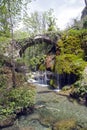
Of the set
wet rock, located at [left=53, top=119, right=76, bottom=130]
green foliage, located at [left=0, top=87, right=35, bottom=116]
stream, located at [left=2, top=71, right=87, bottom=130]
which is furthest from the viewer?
green foliage, located at [left=0, top=87, right=35, bottom=116]

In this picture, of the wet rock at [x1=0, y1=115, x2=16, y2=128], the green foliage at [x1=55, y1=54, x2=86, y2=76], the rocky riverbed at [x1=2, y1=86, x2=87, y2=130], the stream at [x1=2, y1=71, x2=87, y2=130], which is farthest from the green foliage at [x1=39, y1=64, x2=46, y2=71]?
the wet rock at [x1=0, y1=115, x2=16, y2=128]

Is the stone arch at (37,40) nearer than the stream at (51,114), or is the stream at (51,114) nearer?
the stream at (51,114)

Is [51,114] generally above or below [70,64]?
below

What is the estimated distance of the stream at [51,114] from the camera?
1339 cm

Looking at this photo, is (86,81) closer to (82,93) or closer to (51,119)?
(82,93)

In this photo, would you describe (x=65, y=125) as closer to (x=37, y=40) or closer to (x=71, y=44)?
(x=71, y=44)

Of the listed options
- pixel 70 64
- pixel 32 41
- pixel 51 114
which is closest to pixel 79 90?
pixel 51 114

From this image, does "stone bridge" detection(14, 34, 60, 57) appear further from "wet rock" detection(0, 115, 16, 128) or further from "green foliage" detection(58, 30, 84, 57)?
"wet rock" detection(0, 115, 16, 128)

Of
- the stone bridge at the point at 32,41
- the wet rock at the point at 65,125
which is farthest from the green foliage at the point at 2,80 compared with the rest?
the stone bridge at the point at 32,41

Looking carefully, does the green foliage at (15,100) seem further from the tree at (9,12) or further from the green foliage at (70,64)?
the green foliage at (70,64)

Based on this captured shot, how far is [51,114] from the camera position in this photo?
15516 millimetres

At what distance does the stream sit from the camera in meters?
13.4

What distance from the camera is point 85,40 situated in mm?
26000

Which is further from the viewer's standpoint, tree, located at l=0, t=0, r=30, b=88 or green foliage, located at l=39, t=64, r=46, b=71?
green foliage, located at l=39, t=64, r=46, b=71
